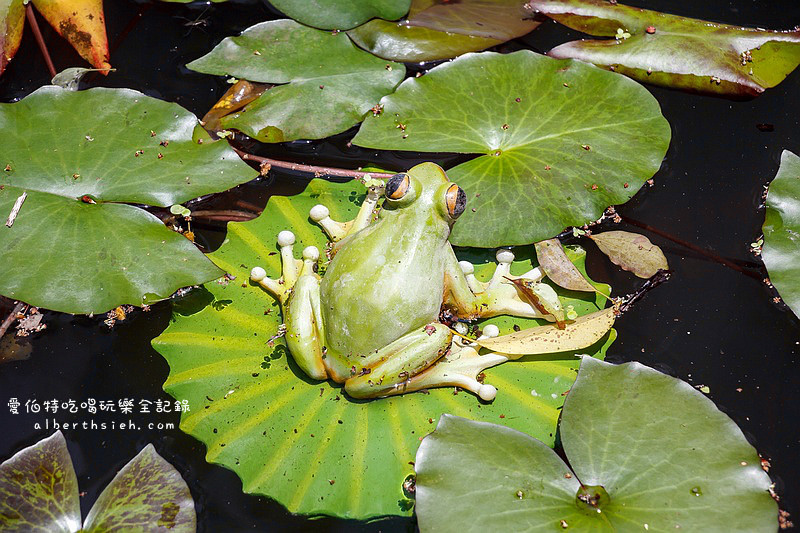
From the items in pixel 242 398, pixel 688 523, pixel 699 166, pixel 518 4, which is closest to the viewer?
pixel 688 523

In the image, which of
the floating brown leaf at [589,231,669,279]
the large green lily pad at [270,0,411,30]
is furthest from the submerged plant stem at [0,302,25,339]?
the floating brown leaf at [589,231,669,279]

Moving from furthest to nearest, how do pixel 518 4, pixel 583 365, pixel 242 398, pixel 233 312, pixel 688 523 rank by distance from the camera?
pixel 518 4 → pixel 233 312 → pixel 242 398 → pixel 583 365 → pixel 688 523

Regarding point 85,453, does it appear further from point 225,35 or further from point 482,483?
point 225,35

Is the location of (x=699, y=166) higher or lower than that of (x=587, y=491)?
higher

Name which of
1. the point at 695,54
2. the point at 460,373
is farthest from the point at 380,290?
the point at 695,54

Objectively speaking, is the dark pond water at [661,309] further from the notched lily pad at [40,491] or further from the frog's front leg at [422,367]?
the frog's front leg at [422,367]

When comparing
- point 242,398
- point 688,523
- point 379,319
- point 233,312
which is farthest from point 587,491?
point 233,312

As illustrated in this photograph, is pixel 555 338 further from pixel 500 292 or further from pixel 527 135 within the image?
pixel 527 135

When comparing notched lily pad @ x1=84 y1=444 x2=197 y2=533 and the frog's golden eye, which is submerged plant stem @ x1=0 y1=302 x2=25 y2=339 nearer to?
notched lily pad @ x1=84 y1=444 x2=197 y2=533
